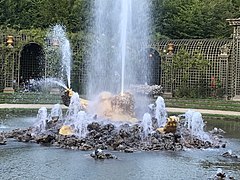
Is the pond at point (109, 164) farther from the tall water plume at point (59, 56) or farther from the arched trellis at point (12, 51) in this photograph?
the tall water plume at point (59, 56)

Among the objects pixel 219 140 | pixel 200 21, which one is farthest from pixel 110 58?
pixel 219 140

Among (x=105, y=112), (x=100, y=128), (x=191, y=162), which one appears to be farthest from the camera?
(x=105, y=112)

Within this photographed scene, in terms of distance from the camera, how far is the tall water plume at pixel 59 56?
28.0 m

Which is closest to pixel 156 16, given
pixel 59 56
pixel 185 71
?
pixel 185 71

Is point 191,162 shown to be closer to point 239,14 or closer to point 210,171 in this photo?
point 210,171

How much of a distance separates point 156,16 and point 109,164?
991 inches

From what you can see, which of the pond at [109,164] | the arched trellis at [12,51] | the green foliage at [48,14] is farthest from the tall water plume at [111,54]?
the pond at [109,164]

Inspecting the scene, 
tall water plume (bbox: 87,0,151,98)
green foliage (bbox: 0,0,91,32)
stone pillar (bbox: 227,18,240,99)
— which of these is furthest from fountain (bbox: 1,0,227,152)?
green foliage (bbox: 0,0,91,32)

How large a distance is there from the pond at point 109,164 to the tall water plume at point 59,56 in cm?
1573

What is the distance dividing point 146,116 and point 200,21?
21775mm

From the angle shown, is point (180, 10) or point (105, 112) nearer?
point (105, 112)

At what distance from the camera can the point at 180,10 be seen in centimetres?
3469

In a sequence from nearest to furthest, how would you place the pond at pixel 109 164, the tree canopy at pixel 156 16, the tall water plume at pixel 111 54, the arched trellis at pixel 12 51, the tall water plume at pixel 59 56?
the pond at pixel 109 164
the tall water plume at pixel 111 54
the arched trellis at pixel 12 51
the tall water plume at pixel 59 56
the tree canopy at pixel 156 16

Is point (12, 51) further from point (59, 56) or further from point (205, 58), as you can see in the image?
point (205, 58)
